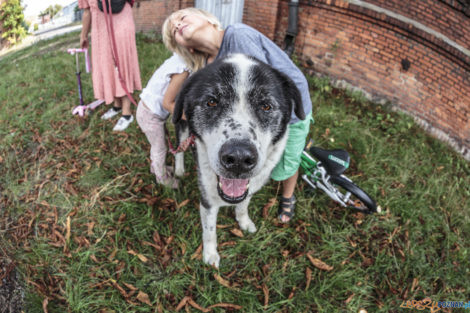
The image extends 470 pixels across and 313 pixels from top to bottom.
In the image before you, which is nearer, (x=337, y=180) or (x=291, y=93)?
(x=291, y=93)

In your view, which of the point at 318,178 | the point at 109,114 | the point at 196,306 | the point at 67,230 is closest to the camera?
the point at 196,306

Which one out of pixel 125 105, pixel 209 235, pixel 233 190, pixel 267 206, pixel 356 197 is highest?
pixel 233 190

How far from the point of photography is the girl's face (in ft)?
6.10

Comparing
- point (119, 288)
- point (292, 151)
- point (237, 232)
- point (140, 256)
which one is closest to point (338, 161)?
point (292, 151)

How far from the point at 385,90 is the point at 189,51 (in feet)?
14.6

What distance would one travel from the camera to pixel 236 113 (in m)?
1.46

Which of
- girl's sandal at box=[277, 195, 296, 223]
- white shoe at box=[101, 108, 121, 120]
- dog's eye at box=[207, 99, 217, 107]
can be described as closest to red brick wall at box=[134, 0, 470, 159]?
girl's sandal at box=[277, 195, 296, 223]

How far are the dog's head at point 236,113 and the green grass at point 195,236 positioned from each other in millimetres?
884

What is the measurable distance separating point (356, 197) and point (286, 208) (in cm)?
73

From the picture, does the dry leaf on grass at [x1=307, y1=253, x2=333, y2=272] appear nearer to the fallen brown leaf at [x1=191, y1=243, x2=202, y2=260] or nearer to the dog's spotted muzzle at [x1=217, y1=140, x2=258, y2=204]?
the fallen brown leaf at [x1=191, y1=243, x2=202, y2=260]

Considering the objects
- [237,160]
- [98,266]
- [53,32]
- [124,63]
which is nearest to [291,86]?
[237,160]

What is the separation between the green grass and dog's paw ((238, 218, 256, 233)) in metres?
0.10

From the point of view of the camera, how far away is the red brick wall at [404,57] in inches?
169

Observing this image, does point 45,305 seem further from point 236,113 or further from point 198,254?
point 236,113
